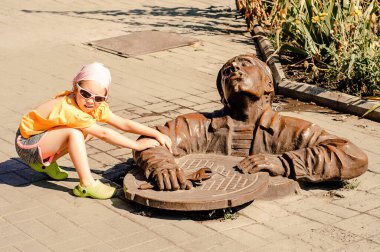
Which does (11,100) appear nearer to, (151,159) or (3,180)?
(3,180)

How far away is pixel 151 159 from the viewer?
20.6ft

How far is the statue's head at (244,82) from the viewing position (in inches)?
257

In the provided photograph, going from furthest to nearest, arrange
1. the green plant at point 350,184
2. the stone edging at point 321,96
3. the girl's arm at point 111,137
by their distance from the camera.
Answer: the stone edging at point 321,96
the green plant at point 350,184
the girl's arm at point 111,137

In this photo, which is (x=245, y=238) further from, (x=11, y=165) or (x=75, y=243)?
(x=11, y=165)

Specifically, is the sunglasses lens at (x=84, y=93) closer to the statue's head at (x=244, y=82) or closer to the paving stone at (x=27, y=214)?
the paving stone at (x=27, y=214)

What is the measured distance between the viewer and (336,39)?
31.0ft

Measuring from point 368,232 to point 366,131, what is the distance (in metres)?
2.58

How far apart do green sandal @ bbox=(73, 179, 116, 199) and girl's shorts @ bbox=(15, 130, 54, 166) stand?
357 mm

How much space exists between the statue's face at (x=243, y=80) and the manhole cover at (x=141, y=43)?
15.2ft

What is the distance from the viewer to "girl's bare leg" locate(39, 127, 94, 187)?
247 inches

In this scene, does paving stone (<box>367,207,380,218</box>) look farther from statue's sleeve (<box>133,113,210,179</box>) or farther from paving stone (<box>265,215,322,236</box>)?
statue's sleeve (<box>133,113,210,179</box>)

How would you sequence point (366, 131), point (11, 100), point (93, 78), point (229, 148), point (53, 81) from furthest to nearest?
point (53, 81) < point (11, 100) < point (366, 131) < point (229, 148) < point (93, 78)

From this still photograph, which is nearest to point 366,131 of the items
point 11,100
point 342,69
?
point 342,69

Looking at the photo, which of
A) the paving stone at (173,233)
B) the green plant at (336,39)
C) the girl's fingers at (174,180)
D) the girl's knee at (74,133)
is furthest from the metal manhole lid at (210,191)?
the green plant at (336,39)
